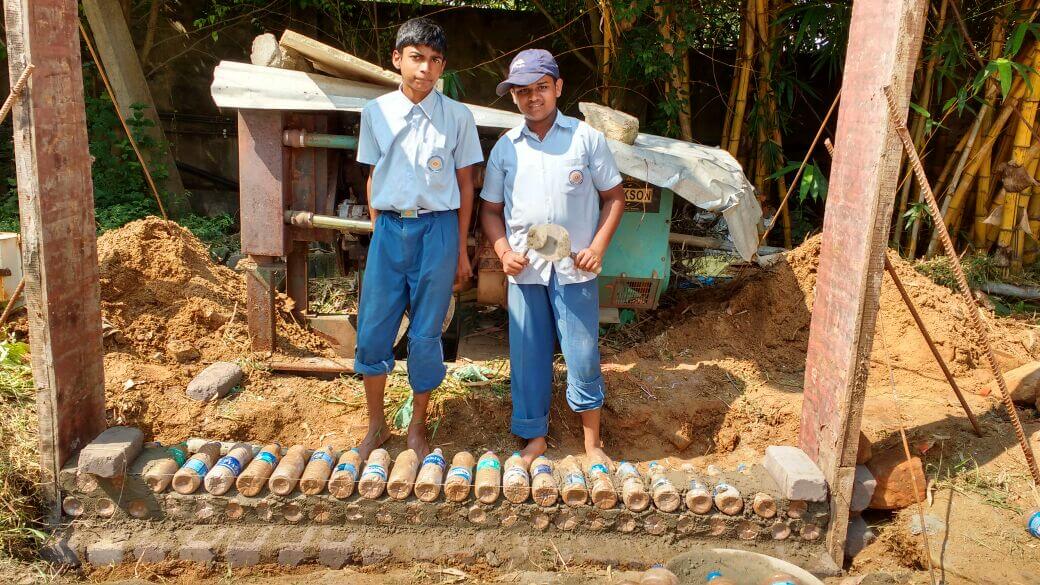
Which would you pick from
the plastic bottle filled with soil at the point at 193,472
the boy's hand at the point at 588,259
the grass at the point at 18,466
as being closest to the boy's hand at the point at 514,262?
the boy's hand at the point at 588,259

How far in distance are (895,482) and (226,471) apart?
2.92 meters

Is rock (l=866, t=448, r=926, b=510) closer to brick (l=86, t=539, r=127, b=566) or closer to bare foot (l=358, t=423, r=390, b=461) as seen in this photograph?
bare foot (l=358, t=423, r=390, b=461)

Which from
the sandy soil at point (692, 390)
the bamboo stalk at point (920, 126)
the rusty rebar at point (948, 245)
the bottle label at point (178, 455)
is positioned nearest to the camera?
the rusty rebar at point (948, 245)

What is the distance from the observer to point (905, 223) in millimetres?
6938

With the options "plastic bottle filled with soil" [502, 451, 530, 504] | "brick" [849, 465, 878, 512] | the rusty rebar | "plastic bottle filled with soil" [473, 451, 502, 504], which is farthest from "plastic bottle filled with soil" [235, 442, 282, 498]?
the rusty rebar

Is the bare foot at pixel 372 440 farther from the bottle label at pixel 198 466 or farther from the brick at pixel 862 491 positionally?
the brick at pixel 862 491

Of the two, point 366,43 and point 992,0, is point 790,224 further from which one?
point 366,43

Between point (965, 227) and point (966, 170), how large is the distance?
67 cm

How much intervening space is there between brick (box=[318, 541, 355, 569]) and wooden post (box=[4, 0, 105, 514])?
109cm

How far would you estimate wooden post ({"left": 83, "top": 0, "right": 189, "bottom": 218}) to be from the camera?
24.4 ft

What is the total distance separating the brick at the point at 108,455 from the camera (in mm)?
3092

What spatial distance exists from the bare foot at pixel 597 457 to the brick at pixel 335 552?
1.12 meters

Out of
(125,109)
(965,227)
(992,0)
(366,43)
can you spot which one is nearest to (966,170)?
(965,227)

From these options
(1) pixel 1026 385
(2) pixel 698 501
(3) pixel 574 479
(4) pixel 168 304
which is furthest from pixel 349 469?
(1) pixel 1026 385
